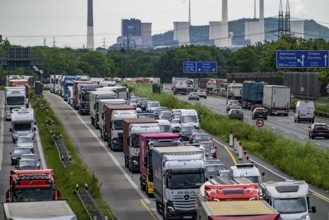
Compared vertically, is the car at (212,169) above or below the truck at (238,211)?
below

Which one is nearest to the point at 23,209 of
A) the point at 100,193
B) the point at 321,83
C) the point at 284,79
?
the point at 100,193

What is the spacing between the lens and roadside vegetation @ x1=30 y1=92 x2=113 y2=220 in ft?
147

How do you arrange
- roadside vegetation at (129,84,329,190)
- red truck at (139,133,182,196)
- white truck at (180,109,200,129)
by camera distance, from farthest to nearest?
white truck at (180,109,200,129), roadside vegetation at (129,84,329,190), red truck at (139,133,182,196)

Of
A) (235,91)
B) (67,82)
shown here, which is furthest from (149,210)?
(67,82)

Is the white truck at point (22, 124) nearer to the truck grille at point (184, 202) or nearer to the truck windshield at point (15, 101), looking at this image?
the truck windshield at point (15, 101)

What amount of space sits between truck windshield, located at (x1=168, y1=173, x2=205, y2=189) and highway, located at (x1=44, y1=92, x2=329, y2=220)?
2.36m

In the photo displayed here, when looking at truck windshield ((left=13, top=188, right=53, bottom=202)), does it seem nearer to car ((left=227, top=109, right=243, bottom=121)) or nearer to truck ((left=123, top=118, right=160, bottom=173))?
truck ((left=123, top=118, right=160, bottom=173))

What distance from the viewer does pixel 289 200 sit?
35.8 metres

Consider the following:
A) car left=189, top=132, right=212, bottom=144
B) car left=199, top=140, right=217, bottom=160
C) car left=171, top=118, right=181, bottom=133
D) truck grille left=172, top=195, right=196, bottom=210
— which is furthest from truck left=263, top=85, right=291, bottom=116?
truck grille left=172, top=195, right=196, bottom=210

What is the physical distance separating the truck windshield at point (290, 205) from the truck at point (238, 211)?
506 centimetres

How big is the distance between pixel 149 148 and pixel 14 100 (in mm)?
54521

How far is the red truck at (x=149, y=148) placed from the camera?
160 feet

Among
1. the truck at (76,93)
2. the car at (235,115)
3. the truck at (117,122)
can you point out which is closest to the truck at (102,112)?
the truck at (117,122)

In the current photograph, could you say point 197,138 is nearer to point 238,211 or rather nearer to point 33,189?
point 33,189
